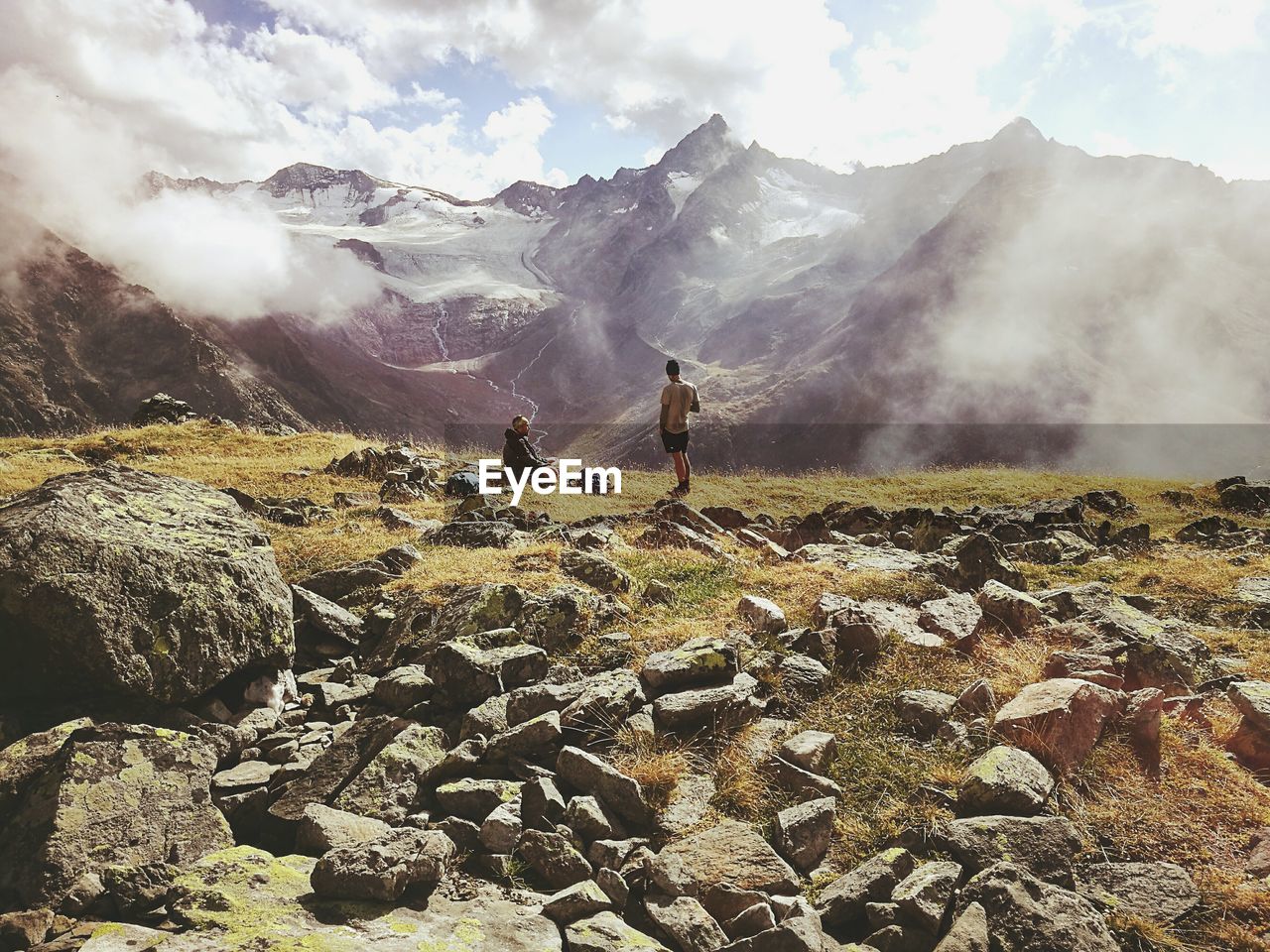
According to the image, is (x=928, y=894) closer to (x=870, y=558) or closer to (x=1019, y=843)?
(x=1019, y=843)

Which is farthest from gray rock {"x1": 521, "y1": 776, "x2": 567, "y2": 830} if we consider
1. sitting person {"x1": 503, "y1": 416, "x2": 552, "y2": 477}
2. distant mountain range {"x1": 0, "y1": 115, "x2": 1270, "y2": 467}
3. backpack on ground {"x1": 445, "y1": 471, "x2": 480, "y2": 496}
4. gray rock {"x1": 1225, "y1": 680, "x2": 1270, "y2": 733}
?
distant mountain range {"x1": 0, "y1": 115, "x2": 1270, "y2": 467}

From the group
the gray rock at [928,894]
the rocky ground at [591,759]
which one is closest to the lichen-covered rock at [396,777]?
the rocky ground at [591,759]

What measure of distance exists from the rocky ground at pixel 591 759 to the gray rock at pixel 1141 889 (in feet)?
0.06

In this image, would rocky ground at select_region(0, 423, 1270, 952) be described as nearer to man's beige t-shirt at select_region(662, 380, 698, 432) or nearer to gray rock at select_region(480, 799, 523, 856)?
gray rock at select_region(480, 799, 523, 856)

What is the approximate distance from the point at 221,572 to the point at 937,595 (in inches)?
309

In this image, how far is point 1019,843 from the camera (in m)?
4.34

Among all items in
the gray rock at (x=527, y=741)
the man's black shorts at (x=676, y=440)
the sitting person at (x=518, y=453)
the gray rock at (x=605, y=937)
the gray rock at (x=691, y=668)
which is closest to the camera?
the gray rock at (x=605, y=937)

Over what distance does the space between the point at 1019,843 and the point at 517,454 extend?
14738 millimetres

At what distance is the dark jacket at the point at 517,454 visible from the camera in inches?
691

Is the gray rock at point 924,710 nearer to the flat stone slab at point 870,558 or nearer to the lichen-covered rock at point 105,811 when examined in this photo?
the flat stone slab at point 870,558

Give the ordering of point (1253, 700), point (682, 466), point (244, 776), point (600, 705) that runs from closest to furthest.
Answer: point (244, 776) < point (1253, 700) < point (600, 705) < point (682, 466)

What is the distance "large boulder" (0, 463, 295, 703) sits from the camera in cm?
492

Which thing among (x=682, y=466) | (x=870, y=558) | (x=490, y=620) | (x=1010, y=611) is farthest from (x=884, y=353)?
(x=490, y=620)

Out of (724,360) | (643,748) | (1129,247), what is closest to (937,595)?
(643,748)
